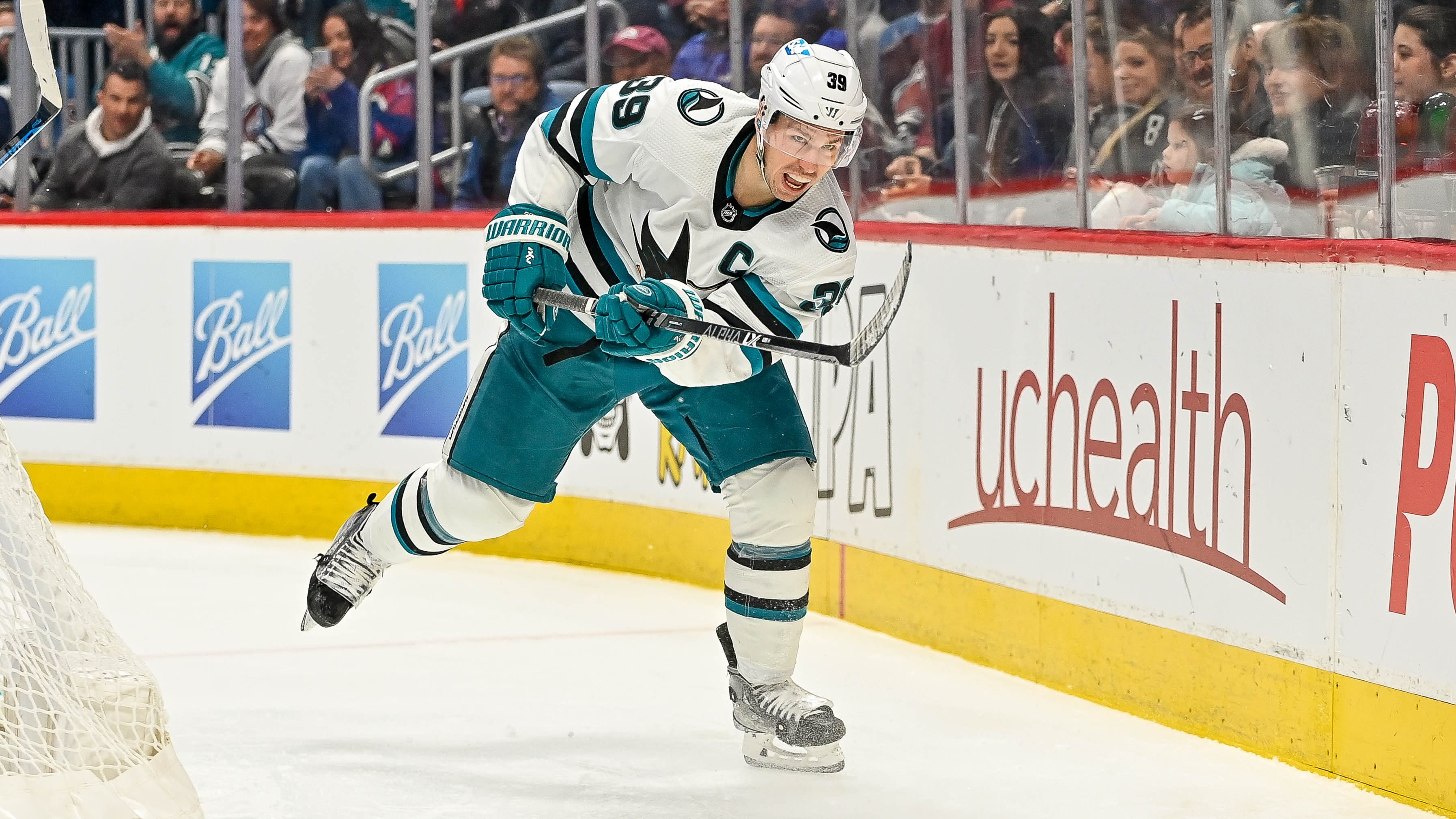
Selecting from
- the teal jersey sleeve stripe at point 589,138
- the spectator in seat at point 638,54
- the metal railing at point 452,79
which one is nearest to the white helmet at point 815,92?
the teal jersey sleeve stripe at point 589,138

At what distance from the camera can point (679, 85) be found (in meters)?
3.12

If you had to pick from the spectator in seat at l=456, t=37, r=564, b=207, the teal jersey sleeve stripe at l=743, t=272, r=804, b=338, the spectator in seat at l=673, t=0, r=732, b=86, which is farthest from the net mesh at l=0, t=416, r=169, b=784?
the spectator in seat at l=456, t=37, r=564, b=207

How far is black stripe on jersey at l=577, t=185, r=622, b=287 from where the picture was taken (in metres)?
3.23

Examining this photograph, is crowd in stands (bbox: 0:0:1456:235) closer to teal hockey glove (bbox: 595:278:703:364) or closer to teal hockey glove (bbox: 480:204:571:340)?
teal hockey glove (bbox: 595:278:703:364)

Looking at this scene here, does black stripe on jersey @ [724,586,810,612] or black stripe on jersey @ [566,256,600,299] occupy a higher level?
black stripe on jersey @ [566,256,600,299]

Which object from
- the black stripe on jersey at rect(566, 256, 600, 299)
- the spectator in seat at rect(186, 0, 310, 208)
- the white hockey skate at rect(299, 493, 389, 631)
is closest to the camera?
the black stripe on jersey at rect(566, 256, 600, 299)

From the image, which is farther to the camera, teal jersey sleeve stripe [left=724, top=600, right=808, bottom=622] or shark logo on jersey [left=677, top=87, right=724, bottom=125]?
teal jersey sleeve stripe [left=724, top=600, right=808, bottom=622]

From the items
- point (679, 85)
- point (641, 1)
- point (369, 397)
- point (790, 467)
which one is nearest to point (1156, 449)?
point (790, 467)

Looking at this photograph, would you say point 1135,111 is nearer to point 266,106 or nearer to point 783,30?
point 783,30

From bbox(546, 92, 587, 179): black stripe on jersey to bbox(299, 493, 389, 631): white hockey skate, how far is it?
80 centimetres

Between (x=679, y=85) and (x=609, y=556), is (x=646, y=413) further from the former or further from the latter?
(x=679, y=85)

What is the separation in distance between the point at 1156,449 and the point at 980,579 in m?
0.65

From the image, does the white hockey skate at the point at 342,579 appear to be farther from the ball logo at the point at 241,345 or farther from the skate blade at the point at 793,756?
the ball logo at the point at 241,345

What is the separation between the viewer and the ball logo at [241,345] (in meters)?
5.71
